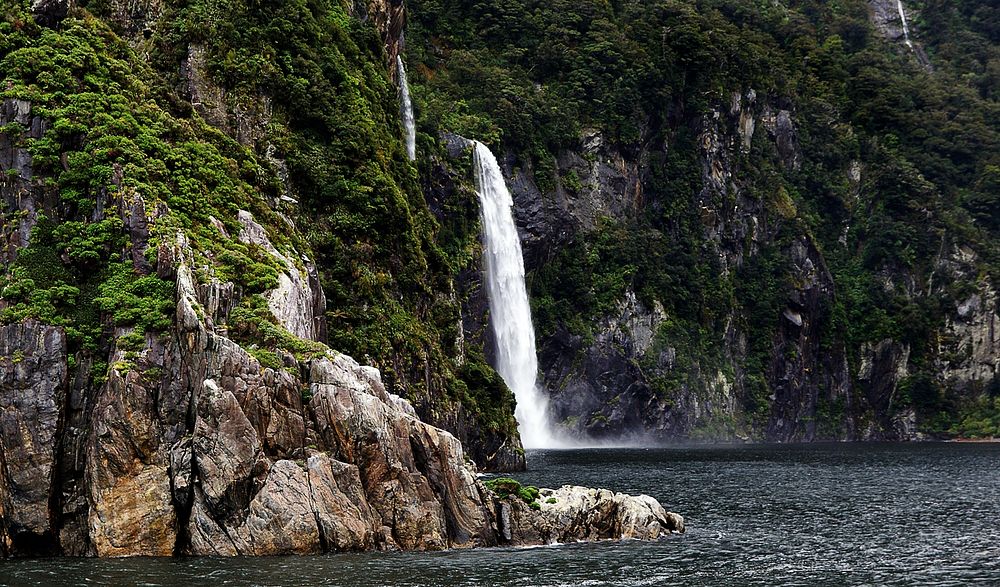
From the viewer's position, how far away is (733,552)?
125 ft

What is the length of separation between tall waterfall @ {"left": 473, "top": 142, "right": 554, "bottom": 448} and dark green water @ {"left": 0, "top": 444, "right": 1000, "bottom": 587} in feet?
79.9

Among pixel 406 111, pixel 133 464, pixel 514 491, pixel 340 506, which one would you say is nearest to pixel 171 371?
pixel 133 464

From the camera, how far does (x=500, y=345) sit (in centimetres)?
9231

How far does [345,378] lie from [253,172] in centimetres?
1966

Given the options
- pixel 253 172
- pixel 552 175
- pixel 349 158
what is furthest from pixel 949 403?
pixel 253 172

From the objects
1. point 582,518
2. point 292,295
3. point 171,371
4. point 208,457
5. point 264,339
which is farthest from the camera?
point 292,295

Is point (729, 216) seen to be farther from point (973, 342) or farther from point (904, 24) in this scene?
point (904, 24)

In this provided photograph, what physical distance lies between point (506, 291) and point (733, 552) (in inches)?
2304

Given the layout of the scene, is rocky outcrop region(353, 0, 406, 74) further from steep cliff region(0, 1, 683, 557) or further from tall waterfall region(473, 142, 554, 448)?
steep cliff region(0, 1, 683, 557)

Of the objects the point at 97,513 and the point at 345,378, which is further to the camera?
the point at 345,378

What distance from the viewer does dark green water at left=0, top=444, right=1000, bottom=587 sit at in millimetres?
31844

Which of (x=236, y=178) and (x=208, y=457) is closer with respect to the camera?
(x=208, y=457)

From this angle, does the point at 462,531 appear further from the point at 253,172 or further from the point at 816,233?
the point at 816,233

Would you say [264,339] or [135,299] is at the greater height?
[135,299]
